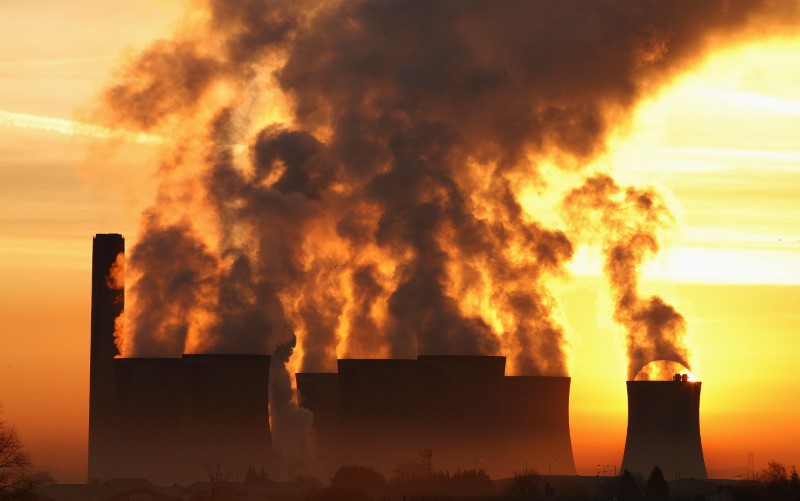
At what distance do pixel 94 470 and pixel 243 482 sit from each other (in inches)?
221

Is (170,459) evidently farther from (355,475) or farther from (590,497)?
(590,497)

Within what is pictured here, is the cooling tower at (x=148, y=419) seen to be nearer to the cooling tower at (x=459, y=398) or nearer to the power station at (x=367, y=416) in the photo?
the power station at (x=367, y=416)

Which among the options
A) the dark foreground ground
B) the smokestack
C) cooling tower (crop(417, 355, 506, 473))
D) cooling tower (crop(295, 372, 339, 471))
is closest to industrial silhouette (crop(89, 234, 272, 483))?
the smokestack

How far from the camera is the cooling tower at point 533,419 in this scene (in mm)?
57938

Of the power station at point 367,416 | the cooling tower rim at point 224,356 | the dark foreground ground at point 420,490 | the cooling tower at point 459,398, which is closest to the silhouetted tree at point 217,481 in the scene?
the dark foreground ground at point 420,490

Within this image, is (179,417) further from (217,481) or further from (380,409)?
(380,409)

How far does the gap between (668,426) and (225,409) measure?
13.6 meters

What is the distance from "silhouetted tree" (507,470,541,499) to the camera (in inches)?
2248

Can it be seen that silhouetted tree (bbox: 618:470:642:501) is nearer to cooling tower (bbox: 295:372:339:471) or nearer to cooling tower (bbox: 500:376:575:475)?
cooling tower (bbox: 500:376:575:475)

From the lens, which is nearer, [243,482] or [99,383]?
[243,482]

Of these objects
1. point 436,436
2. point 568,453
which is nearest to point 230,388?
point 436,436

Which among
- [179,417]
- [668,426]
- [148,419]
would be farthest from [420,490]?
[148,419]

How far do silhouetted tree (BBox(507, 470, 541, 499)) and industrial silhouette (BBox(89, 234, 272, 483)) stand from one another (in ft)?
26.3

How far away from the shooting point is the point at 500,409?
189ft
